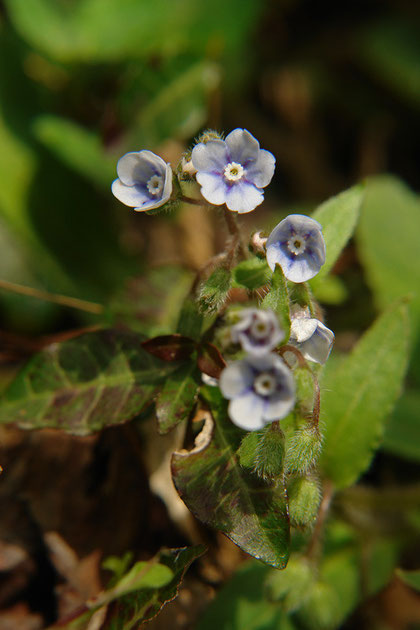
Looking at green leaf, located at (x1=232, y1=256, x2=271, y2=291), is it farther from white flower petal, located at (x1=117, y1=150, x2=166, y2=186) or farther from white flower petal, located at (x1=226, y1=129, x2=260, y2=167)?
white flower petal, located at (x1=117, y1=150, x2=166, y2=186)

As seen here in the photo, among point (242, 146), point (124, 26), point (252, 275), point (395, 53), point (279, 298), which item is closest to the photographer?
point (279, 298)

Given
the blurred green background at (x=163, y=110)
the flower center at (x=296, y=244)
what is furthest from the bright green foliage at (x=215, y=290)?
the blurred green background at (x=163, y=110)

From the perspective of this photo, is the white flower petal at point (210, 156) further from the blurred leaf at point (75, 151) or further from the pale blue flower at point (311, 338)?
the blurred leaf at point (75, 151)

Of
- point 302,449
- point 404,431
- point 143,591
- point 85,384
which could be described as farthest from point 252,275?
point 404,431

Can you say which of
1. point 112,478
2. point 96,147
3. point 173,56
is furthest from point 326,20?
point 112,478

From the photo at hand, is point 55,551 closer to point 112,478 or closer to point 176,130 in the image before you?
point 112,478

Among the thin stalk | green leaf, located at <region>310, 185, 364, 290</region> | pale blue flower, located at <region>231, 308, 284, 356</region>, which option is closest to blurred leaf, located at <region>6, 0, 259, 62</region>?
the thin stalk

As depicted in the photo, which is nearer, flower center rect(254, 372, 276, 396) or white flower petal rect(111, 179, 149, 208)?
flower center rect(254, 372, 276, 396)

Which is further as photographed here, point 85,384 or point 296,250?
point 85,384

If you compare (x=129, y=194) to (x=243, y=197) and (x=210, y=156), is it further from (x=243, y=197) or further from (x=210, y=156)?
(x=243, y=197)
